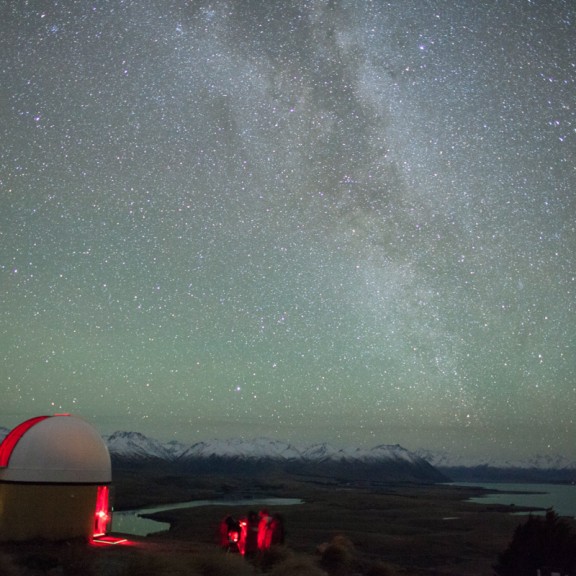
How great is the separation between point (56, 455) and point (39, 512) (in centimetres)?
129

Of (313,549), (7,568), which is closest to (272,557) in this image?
(7,568)

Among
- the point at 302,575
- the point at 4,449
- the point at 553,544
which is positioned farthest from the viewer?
the point at 553,544

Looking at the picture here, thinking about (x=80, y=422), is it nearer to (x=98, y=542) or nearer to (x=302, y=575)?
(x=98, y=542)

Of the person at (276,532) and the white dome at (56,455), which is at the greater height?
the white dome at (56,455)

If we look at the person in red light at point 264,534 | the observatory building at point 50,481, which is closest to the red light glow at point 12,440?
the observatory building at point 50,481

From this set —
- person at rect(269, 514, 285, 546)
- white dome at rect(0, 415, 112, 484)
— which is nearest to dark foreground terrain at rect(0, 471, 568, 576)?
person at rect(269, 514, 285, 546)

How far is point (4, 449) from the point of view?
1509 centimetres

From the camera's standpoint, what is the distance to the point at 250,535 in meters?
14.1

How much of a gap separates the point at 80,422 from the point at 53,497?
2.20 metres

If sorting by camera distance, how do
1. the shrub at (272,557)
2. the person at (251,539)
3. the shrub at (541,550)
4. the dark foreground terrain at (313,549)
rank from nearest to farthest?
the dark foreground terrain at (313,549) < the shrub at (272,557) < the person at (251,539) < the shrub at (541,550)

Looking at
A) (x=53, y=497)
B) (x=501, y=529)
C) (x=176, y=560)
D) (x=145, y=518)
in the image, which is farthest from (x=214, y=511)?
(x=176, y=560)

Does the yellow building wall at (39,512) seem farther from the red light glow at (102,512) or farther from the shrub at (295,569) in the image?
the shrub at (295,569)

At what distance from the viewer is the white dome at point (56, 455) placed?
1452 cm

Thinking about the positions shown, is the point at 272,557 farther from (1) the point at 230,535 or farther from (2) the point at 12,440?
(2) the point at 12,440
